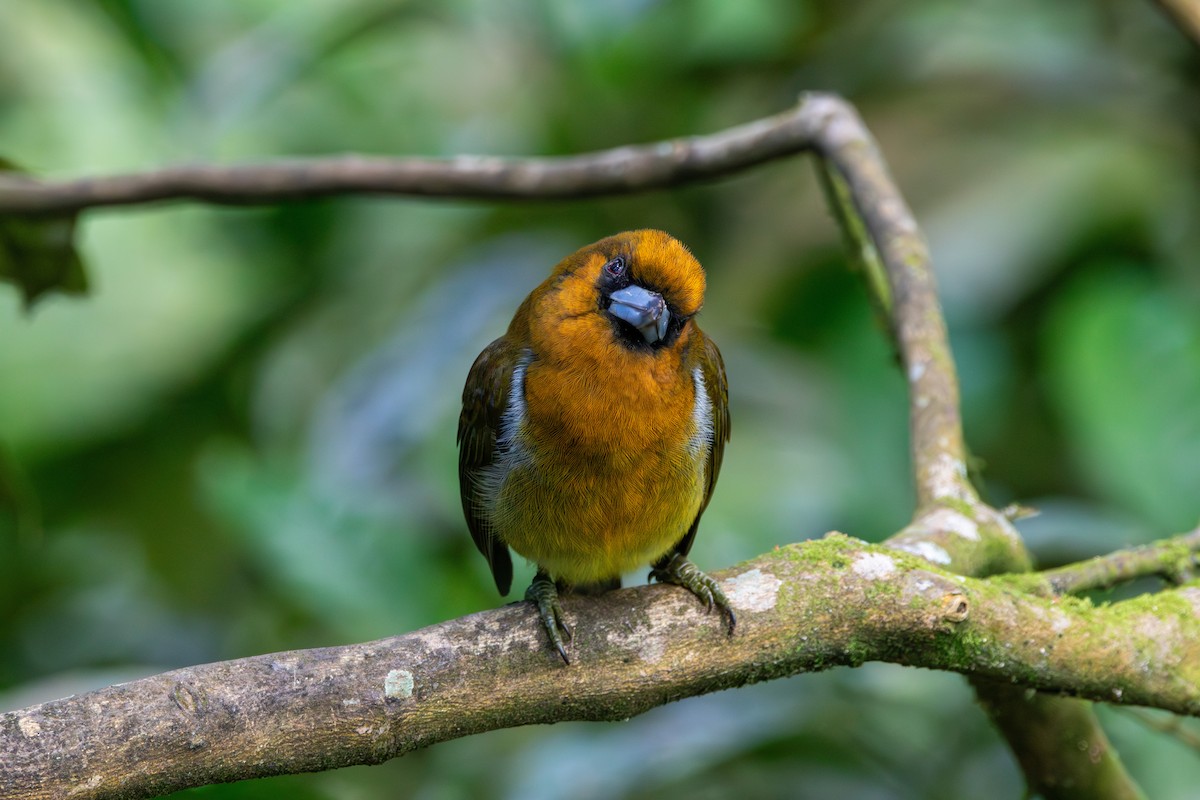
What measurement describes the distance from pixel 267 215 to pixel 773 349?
2.01 meters

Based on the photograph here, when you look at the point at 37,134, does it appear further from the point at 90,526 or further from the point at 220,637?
the point at 220,637

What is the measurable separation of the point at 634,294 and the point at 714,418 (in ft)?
1.21

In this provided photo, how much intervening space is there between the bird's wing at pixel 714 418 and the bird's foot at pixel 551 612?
→ 36 cm

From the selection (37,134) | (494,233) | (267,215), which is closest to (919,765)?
(494,233)

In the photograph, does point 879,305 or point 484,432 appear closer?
point 484,432

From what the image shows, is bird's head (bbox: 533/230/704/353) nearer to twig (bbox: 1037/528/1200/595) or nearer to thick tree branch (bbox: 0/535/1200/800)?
thick tree branch (bbox: 0/535/1200/800)

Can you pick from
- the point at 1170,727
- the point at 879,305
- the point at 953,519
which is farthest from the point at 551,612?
the point at 879,305

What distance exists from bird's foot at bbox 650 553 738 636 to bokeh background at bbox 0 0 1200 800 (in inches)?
32.6

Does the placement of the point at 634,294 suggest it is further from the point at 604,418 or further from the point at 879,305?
the point at 879,305

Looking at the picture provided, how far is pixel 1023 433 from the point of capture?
4.30m

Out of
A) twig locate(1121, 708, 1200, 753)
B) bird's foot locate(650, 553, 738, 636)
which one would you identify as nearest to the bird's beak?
bird's foot locate(650, 553, 738, 636)

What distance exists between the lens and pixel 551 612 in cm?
202

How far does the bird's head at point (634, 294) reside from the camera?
2256mm

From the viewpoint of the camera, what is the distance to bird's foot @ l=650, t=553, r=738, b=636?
1944 millimetres
